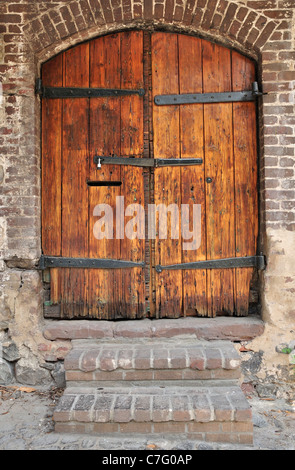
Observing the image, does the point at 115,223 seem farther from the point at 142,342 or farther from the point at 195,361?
the point at 195,361

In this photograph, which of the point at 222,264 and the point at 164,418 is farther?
the point at 222,264

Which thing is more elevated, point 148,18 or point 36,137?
point 148,18

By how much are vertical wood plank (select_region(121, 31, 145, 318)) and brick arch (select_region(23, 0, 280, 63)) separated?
8.5 inches

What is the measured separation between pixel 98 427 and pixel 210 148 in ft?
8.10

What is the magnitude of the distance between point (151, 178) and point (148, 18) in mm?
1420

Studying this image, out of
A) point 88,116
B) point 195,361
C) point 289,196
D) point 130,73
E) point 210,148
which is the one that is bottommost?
point 195,361

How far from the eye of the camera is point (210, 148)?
3355 millimetres

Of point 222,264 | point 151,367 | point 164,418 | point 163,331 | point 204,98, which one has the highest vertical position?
point 204,98

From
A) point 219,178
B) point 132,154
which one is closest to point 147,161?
point 132,154

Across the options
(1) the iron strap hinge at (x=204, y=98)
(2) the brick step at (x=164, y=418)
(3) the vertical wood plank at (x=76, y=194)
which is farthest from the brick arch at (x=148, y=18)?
(2) the brick step at (x=164, y=418)

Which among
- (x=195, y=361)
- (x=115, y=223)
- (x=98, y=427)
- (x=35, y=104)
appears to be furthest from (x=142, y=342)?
(x=35, y=104)

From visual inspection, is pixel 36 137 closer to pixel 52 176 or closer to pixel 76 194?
pixel 52 176

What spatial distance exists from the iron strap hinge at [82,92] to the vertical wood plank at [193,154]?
1.54 ft

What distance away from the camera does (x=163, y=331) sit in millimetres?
3193
